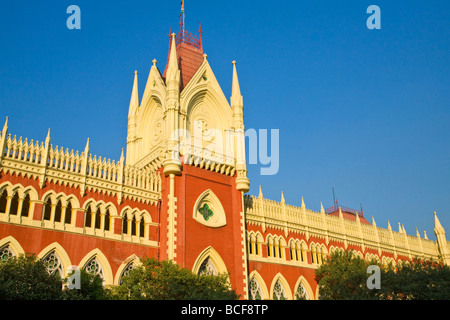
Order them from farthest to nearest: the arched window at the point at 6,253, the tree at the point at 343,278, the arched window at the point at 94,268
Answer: the tree at the point at 343,278
the arched window at the point at 94,268
the arched window at the point at 6,253

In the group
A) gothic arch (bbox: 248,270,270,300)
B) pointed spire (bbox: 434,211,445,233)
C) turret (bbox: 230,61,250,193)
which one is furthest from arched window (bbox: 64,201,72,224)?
pointed spire (bbox: 434,211,445,233)

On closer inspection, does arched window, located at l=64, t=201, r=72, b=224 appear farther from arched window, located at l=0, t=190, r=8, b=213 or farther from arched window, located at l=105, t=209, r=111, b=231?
arched window, located at l=0, t=190, r=8, b=213

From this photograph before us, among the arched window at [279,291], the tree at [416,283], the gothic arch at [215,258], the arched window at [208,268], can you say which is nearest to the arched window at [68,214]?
the gothic arch at [215,258]

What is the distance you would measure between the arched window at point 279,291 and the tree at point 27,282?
2042cm

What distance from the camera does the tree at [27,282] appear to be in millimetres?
19989

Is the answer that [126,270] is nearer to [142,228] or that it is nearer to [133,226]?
[133,226]

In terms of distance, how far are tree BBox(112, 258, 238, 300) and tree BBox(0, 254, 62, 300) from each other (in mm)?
4657

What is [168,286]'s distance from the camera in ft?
82.4

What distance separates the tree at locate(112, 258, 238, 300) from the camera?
24.8 meters

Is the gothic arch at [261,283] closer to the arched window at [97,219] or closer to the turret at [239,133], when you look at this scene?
the turret at [239,133]
